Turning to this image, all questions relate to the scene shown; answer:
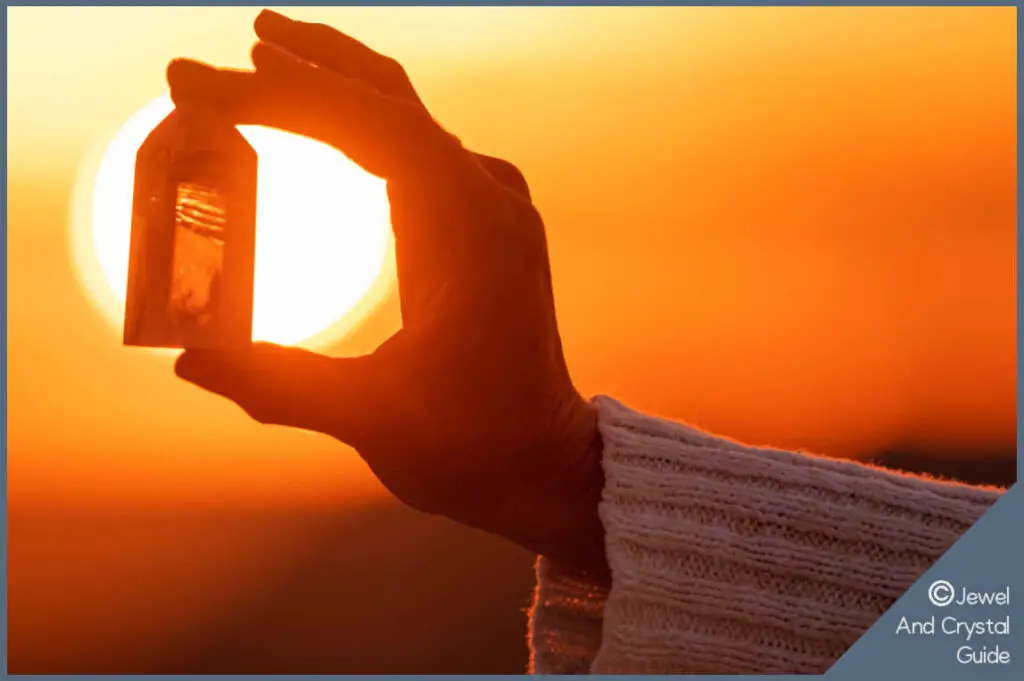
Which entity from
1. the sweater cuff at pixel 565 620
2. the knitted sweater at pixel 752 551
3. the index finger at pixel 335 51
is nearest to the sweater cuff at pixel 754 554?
the knitted sweater at pixel 752 551

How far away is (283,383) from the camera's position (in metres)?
0.89

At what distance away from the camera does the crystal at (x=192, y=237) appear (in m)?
1.02

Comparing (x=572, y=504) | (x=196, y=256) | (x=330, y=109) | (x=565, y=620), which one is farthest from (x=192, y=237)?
(x=565, y=620)

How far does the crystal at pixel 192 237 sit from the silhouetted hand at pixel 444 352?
78 mm

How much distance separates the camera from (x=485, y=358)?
0.96 m

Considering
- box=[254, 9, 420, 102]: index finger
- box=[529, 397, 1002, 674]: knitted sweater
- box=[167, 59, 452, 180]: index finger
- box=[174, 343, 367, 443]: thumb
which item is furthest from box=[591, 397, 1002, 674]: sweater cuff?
box=[254, 9, 420, 102]: index finger

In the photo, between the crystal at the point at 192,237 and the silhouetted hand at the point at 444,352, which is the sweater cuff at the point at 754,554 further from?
the crystal at the point at 192,237

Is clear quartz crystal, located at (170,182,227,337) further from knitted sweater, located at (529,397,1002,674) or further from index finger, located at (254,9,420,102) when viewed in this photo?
knitted sweater, located at (529,397,1002,674)

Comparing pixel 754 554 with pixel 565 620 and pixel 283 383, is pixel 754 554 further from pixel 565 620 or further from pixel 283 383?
pixel 283 383

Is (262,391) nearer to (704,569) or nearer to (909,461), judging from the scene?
(704,569)

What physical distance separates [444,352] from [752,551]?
40cm

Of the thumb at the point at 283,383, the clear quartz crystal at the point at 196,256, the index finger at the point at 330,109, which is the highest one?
the index finger at the point at 330,109

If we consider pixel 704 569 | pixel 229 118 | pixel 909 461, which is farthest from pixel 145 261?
pixel 909 461

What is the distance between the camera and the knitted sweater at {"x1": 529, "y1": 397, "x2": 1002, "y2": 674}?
95 cm
